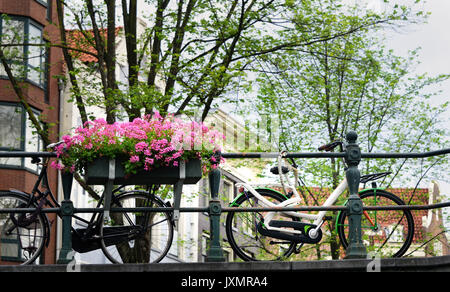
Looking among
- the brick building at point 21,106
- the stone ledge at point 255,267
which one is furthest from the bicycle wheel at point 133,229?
the brick building at point 21,106

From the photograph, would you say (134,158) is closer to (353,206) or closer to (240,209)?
(240,209)

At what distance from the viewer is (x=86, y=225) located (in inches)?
392

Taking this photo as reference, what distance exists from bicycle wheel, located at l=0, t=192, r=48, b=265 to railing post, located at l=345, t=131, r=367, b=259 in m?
3.09

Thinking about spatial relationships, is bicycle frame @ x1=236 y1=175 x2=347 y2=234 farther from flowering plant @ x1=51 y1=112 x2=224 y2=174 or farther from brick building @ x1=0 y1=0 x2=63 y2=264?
brick building @ x1=0 y1=0 x2=63 y2=264

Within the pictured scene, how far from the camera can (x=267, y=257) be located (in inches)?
1050

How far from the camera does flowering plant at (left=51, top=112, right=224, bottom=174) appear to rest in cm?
877

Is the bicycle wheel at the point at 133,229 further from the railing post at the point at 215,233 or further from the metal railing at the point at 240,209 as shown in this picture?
the railing post at the point at 215,233

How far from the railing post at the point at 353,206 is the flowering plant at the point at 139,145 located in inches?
50.6

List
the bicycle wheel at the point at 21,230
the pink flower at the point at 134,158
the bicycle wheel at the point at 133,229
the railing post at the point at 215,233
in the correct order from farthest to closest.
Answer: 1. the bicycle wheel at the point at 133,229
2. the bicycle wheel at the point at 21,230
3. the pink flower at the point at 134,158
4. the railing post at the point at 215,233

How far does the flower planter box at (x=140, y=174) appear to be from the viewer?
346 inches

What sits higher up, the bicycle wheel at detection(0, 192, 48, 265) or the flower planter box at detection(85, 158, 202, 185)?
the flower planter box at detection(85, 158, 202, 185)

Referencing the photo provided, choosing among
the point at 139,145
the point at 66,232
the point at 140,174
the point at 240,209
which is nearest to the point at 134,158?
the point at 139,145

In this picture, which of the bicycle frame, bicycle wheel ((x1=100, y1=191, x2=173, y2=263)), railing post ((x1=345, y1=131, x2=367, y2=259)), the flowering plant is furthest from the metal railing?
bicycle wheel ((x1=100, y1=191, x2=173, y2=263))
